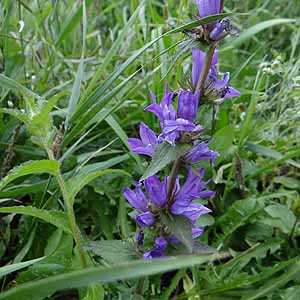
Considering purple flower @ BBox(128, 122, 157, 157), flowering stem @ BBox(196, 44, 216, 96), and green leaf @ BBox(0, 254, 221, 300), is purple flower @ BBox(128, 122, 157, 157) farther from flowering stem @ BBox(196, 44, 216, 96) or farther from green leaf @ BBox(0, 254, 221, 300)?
green leaf @ BBox(0, 254, 221, 300)

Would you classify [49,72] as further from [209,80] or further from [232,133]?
[209,80]

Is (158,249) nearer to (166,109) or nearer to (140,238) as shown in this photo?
(140,238)

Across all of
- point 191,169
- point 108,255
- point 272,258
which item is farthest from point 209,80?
point 272,258

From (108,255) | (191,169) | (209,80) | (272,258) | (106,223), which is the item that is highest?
(209,80)

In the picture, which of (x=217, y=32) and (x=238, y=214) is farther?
(x=238, y=214)

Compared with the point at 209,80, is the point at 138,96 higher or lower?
lower

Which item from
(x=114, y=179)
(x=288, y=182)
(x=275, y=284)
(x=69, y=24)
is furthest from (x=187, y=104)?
(x=69, y=24)

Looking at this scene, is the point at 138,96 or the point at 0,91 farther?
the point at 138,96
